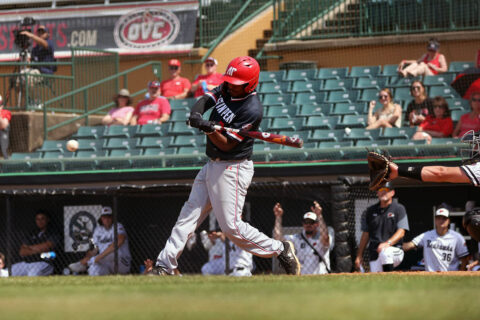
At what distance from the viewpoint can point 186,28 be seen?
1689 cm

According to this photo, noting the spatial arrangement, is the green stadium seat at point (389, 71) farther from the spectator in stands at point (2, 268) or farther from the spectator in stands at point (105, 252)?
the spectator in stands at point (2, 268)

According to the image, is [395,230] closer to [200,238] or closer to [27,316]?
[200,238]

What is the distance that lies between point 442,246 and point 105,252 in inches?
164

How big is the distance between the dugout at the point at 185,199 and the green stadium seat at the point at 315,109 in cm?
173

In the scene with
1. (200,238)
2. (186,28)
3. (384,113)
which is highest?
(186,28)

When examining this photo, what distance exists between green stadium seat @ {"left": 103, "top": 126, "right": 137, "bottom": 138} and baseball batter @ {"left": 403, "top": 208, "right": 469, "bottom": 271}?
209 inches

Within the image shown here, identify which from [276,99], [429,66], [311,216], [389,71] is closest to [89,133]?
[276,99]

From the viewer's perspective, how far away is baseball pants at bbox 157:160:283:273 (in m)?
7.09

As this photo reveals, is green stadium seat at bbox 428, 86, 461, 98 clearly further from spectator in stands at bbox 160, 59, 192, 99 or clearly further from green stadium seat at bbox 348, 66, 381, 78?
spectator in stands at bbox 160, 59, 192, 99

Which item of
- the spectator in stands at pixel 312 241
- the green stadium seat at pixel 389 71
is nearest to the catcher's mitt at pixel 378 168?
the spectator in stands at pixel 312 241

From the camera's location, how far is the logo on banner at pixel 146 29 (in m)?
17.1

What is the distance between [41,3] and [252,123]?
12341mm

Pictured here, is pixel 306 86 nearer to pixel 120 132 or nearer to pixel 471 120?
pixel 120 132

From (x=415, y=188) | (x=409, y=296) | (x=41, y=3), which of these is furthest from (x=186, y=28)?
(x=409, y=296)
